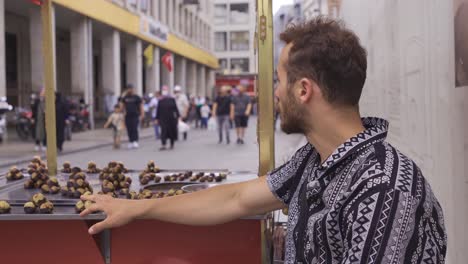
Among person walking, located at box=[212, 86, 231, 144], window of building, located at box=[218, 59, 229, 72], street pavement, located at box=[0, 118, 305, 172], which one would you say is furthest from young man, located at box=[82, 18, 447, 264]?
window of building, located at box=[218, 59, 229, 72]

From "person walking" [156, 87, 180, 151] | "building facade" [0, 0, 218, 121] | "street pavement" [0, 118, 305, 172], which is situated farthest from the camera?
"building facade" [0, 0, 218, 121]

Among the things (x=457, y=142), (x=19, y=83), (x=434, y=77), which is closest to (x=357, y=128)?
(x=457, y=142)

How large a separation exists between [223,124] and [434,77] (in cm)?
1529

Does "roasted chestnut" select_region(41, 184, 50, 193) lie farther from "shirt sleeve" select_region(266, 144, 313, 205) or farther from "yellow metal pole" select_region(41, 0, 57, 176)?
"shirt sleeve" select_region(266, 144, 313, 205)

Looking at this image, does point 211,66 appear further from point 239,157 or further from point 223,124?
point 239,157

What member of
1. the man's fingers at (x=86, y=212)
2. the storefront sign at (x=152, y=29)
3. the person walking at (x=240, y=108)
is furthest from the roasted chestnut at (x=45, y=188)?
the storefront sign at (x=152, y=29)

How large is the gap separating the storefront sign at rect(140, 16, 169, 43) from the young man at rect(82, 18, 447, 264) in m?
28.4

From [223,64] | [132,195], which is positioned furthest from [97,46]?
[223,64]

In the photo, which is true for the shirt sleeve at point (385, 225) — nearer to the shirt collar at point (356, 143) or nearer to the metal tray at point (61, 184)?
the shirt collar at point (356, 143)

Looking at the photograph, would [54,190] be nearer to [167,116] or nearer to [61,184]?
[61,184]

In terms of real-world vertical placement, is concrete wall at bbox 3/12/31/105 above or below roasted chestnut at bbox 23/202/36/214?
above

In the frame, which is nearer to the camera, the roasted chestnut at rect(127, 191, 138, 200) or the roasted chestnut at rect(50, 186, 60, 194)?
the roasted chestnut at rect(127, 191, 138, 200)

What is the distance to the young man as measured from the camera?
125cm

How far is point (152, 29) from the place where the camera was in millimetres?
30188
